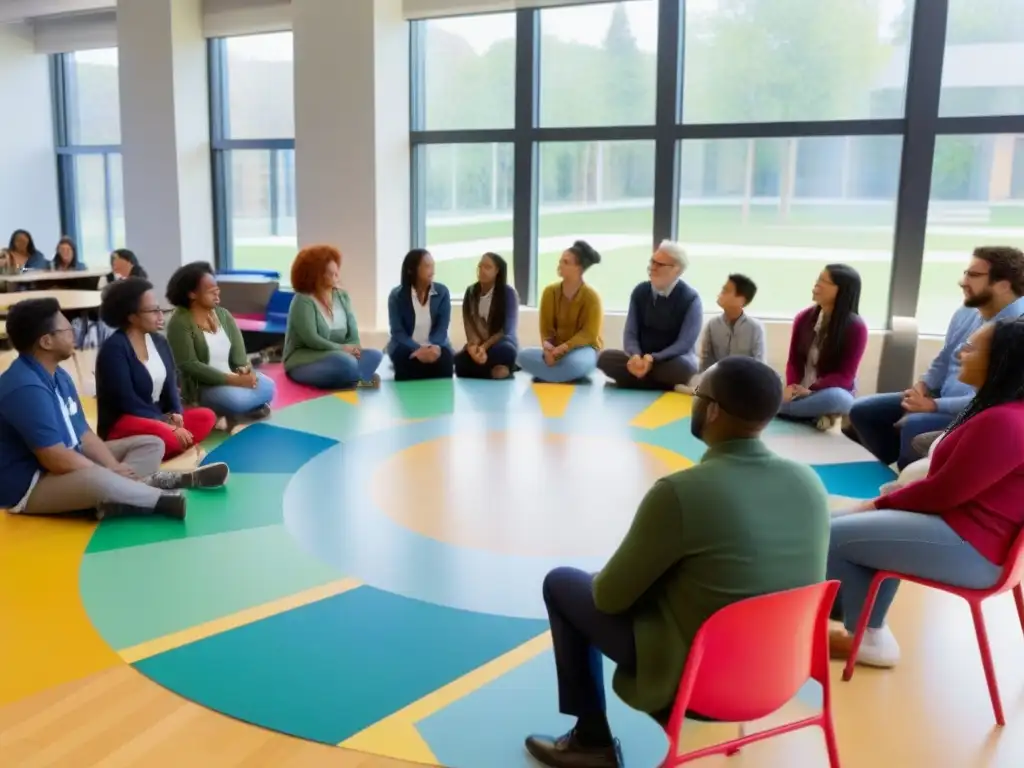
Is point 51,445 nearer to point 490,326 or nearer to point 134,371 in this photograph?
point 134,371

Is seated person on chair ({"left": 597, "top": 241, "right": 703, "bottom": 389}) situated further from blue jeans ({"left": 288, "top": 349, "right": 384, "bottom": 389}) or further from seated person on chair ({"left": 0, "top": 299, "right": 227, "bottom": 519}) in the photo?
seated person on chair ({"left": 0, "top": 299, "right": 227, "bottom": 519})

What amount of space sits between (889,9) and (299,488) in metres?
6.14

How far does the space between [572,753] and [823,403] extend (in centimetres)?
409

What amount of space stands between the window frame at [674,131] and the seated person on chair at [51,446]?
5.44 m

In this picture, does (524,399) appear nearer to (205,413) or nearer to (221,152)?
(205,413)

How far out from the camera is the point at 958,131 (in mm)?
7195

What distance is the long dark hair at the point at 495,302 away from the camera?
297 inches

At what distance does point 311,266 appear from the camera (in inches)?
275

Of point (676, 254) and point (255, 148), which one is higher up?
point (255, 148)

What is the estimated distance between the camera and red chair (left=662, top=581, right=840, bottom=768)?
1981 mm

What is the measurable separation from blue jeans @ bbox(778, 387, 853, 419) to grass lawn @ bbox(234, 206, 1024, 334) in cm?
214

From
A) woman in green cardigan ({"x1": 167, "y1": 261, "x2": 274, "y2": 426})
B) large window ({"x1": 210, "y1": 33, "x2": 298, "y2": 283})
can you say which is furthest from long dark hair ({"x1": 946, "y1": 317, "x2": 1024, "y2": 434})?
large window ({"x1": 210, "y1": 33, "x2": 298, "y2": 283})

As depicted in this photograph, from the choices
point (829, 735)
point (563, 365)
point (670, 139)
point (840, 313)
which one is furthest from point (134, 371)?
point (670, 139)

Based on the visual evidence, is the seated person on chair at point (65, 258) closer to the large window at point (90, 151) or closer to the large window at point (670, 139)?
the large window at point (90, 151)
